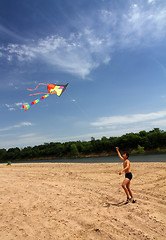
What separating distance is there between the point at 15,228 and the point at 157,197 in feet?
16.4

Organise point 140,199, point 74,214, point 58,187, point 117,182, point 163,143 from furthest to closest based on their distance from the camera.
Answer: point 163,143 → point 117,182 → point 58,187 → point 140,199 → point 74,214

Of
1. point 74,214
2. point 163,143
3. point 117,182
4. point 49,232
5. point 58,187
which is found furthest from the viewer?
point 163,143

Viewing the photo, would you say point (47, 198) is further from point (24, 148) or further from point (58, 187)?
point (24, 148)

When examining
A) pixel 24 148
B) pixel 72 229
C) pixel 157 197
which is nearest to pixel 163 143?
pixel 157 197

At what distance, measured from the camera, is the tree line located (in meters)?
53.5

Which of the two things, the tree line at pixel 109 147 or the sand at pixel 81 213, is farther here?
the tree line at pixel 109 147

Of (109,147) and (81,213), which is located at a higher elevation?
(109,147)

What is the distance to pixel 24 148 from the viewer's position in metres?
106

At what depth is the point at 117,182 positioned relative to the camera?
340 inches

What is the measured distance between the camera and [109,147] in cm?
6794

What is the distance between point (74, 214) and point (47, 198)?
1857 millimetres

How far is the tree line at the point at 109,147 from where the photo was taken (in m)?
53.5

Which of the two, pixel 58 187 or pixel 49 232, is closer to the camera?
pixel 49 232

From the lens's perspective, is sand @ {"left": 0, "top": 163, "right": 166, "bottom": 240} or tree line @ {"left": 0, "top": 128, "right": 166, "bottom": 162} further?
tree line @ {"left": 0, "top": 128, "right": 166, "bottom": 162}
